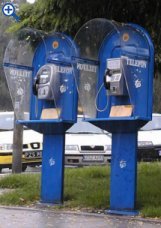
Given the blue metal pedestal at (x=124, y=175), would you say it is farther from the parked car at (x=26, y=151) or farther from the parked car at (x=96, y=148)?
the parked car at (x=26, y=151)

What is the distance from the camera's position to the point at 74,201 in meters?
9.67

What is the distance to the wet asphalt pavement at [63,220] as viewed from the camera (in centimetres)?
809

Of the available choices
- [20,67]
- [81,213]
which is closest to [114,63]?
[20,67]

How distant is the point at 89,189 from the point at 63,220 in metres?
1.96

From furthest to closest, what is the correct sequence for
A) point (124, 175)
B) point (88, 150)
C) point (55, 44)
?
point (88, 150) → point (55, 44) → point (124, 175)

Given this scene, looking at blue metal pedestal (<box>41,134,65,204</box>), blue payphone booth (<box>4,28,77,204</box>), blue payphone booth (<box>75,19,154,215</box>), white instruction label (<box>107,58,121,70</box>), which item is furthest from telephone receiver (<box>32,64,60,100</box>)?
white instruction label (<box>107,58,121,70</box>)

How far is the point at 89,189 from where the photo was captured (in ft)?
34.1

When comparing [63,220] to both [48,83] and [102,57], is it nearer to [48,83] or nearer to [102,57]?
[48,83]

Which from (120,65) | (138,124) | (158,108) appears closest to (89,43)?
(120,65)

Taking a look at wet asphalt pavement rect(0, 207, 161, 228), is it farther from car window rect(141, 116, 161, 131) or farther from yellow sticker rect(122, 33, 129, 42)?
car window rect(141, 116, 161, 131)

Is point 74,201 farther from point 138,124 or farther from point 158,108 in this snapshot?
point 158,108

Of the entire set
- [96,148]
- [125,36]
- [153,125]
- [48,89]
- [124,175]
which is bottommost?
[124,175]

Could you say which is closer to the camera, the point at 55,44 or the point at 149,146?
the point at 55,44

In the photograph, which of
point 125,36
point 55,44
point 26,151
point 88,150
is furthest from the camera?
point 26,151
